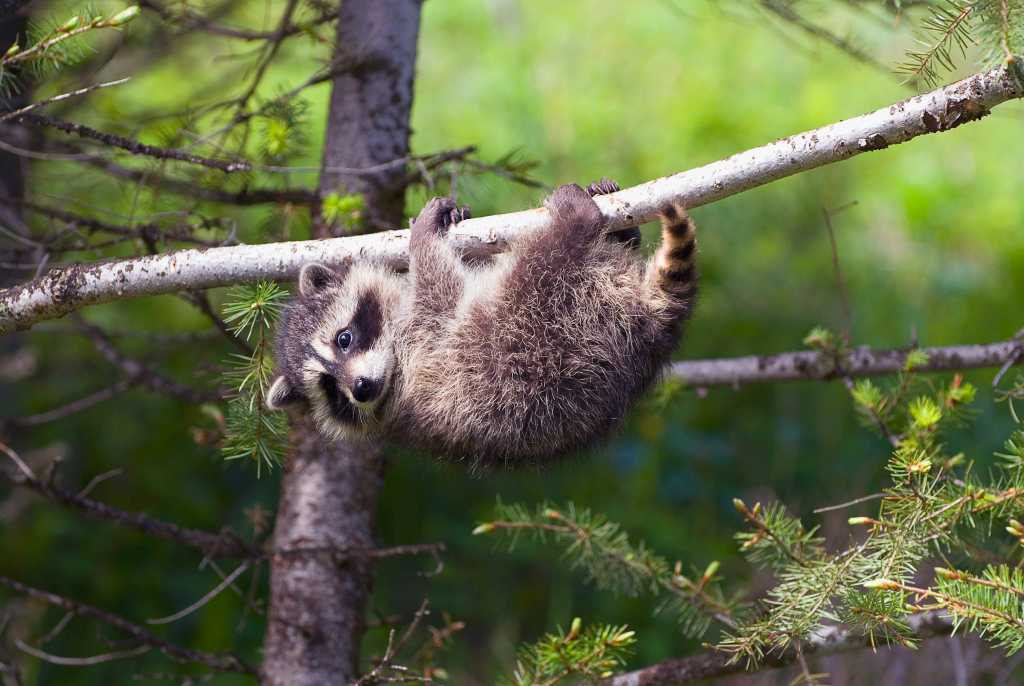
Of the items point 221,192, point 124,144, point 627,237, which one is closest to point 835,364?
point 627,237

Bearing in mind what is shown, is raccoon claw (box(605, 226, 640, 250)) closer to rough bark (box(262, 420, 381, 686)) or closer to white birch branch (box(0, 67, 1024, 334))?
white birch branch (box(0, 67, 1024, 334))

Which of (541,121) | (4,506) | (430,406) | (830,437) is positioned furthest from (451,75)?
(430,406)

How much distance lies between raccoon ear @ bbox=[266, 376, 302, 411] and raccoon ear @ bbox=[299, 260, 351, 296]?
11.9 inches

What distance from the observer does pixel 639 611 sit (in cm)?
548

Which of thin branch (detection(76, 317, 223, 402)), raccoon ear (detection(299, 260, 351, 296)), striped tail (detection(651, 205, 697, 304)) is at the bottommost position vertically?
striped tail (detection(651, 205, 697, 304))

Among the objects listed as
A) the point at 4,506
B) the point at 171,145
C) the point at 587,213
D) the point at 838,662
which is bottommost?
the point at 838,662

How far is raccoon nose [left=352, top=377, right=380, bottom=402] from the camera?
3.14 meters

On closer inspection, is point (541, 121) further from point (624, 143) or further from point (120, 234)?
point (120, 234)

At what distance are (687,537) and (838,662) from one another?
1.27 m

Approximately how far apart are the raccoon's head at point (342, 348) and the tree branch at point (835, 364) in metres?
1.04

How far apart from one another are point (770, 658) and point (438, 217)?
1.61 metres

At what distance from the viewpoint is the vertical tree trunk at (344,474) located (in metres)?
3.50

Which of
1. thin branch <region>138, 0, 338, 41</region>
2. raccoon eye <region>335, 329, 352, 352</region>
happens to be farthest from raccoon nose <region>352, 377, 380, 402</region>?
thin branch <region>138, 0, 338, 41</region>

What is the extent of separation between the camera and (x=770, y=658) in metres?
2.95
